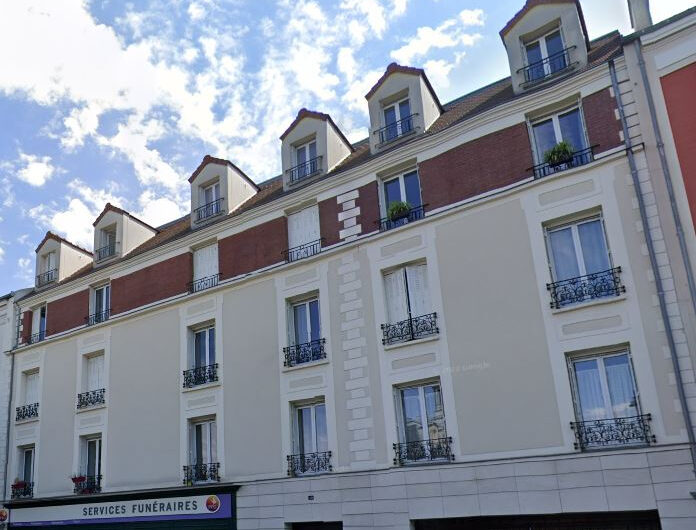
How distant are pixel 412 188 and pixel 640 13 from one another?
19.4 ft

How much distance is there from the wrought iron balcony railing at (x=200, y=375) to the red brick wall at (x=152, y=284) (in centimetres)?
232

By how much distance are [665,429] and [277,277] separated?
9113 mm

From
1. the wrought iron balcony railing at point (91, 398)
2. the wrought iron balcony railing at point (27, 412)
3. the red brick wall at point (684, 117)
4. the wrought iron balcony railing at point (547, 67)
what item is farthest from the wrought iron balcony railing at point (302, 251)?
the wrought iron balcony railing at point (27, 412)

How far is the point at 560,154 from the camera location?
13.3 meters

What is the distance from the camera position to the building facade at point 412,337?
11.8 metres

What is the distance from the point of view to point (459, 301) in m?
13.8

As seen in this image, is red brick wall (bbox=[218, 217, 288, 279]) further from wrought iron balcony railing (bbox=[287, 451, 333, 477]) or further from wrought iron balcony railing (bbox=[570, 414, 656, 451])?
wrought iron balcony railing (bbox=[570, 414, 656, 451])

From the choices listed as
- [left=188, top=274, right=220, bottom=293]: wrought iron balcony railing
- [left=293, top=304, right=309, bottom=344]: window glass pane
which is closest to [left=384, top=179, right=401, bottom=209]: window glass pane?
[left=293, top=304, right=309, bottom=344]: window glass pane

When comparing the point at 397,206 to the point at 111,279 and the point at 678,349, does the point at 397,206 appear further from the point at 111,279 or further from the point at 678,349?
the point at 111,279

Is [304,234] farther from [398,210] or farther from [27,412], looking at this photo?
[27,412]

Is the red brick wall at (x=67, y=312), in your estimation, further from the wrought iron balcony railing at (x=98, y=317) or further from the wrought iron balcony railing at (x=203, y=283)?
the wrought iron balcony railing at (x=203, y=283)

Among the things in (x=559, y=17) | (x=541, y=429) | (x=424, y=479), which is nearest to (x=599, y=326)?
(x=541, y=429)

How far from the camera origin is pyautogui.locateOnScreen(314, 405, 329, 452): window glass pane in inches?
586

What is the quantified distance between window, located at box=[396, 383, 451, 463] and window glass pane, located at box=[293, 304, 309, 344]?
9.58 feet
